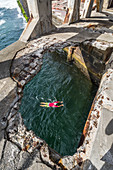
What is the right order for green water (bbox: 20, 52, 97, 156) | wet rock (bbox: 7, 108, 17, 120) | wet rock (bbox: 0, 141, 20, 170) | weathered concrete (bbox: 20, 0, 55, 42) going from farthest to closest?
green water (bbox: 20, 52, 97, 156)
weathered concrete (bbox: 20, 0, 55, 42)
wet rock (bbox: 7, 108, 17, 120)
wet rock (bbox: 0, 141, 20, 170)

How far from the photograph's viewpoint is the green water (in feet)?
18.0

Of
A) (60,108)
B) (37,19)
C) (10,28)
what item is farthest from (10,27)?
(60,108)

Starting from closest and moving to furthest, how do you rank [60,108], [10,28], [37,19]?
[37,19], [60,108], [10,28]

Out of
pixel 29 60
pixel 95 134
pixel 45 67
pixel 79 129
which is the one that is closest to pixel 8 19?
pixel 45 67

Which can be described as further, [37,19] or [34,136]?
[37,19]

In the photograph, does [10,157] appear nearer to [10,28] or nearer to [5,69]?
[5,69]

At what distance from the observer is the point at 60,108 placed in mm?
6723

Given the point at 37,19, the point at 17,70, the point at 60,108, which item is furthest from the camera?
the point at 60,108

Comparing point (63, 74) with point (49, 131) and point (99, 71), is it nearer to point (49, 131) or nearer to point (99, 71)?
point (99, 71)

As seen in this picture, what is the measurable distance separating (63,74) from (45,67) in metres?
1.66

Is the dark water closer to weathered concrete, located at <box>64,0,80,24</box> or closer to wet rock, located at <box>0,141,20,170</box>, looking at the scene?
weathered concrete, located at <box>64,0,80,24</box>

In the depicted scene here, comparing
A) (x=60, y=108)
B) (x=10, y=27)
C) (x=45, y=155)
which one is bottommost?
(x=60, y=108)

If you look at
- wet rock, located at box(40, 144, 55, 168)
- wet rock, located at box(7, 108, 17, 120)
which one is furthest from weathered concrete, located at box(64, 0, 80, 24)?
wet rock, located at box(40, 144, 55, 168)

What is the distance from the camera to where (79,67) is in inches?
364
